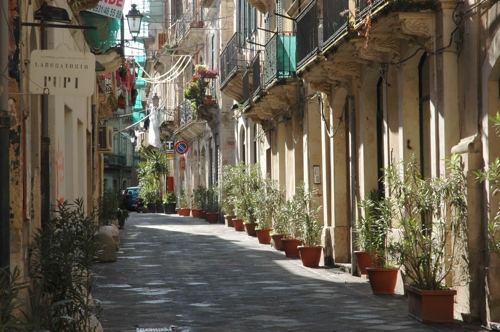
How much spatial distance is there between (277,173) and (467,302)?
1420cm

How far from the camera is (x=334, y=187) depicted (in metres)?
16.6

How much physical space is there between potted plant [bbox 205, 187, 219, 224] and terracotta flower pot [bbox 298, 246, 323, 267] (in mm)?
17788

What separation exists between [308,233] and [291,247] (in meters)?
1.59

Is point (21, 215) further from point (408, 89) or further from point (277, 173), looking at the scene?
point (277, 173)

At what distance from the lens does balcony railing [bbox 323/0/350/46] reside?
1364cm

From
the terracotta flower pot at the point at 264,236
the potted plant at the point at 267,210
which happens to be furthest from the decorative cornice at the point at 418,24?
the terracotta flower pot at the point at 264,236

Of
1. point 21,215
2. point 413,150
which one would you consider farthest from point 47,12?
point 413,150

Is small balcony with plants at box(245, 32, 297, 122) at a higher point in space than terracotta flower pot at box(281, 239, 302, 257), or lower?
higher

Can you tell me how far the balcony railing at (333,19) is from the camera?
44.8 ft

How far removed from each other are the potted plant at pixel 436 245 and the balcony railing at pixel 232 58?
16.1m

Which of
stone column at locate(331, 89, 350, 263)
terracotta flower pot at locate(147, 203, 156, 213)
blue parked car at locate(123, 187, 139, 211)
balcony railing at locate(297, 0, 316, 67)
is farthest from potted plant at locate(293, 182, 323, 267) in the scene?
blue parked car at locate(123, 187, 139, 211)

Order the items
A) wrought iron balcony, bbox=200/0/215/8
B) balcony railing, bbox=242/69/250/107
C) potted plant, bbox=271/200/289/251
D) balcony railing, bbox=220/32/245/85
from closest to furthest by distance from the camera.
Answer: potted plant, bbox=271/200/289/251 → balcony railing, bbox=242/69/250/107 → balcony railing, bbox=220/32/245/85 → wrought iron balcony, bbox=200/0/215/8

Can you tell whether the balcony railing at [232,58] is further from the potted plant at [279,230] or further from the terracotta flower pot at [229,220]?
the potted plant at [279,230]

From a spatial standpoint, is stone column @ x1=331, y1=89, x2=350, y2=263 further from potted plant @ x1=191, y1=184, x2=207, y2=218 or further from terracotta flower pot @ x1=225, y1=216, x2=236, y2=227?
potted plant @ x1=191, y1=184, x2=207, y2=218
